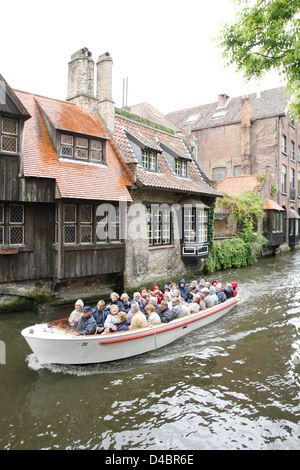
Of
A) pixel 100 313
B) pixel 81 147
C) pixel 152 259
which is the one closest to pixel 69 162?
pixel 81 147

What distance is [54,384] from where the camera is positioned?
6730 millimetres

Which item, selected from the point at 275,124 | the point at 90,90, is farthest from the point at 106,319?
the point at 275,124

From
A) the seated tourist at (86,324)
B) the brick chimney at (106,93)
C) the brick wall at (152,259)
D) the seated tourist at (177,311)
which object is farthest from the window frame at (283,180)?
the seated tourist at (86,324)

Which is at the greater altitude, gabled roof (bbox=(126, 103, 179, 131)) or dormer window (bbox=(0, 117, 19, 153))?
gabled roof (bbox=(126, 103, 179, 131))

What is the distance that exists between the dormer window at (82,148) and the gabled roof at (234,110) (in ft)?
71.7

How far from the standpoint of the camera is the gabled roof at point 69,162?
419 inches

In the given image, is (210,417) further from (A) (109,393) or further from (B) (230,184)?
(B) (230,184)

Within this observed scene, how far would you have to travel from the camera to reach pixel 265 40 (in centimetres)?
672

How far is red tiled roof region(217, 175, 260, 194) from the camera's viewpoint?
25812 millimetres

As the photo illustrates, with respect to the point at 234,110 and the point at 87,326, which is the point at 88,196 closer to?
the point at 87,326

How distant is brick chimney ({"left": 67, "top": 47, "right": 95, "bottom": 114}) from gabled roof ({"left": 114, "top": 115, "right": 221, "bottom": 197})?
1.47 m

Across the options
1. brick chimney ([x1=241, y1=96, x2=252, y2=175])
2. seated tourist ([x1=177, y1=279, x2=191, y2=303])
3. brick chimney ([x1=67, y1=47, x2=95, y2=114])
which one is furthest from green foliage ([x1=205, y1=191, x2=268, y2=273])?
brick chimney ([x1=67, y1=47, x2=95, y2=114])

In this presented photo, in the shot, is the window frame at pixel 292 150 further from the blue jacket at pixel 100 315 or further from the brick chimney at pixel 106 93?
the blue jacket at pixel 100 315

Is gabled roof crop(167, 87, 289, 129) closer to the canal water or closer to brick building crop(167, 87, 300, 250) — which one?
brick building crop(167, 87, 300, 250)
